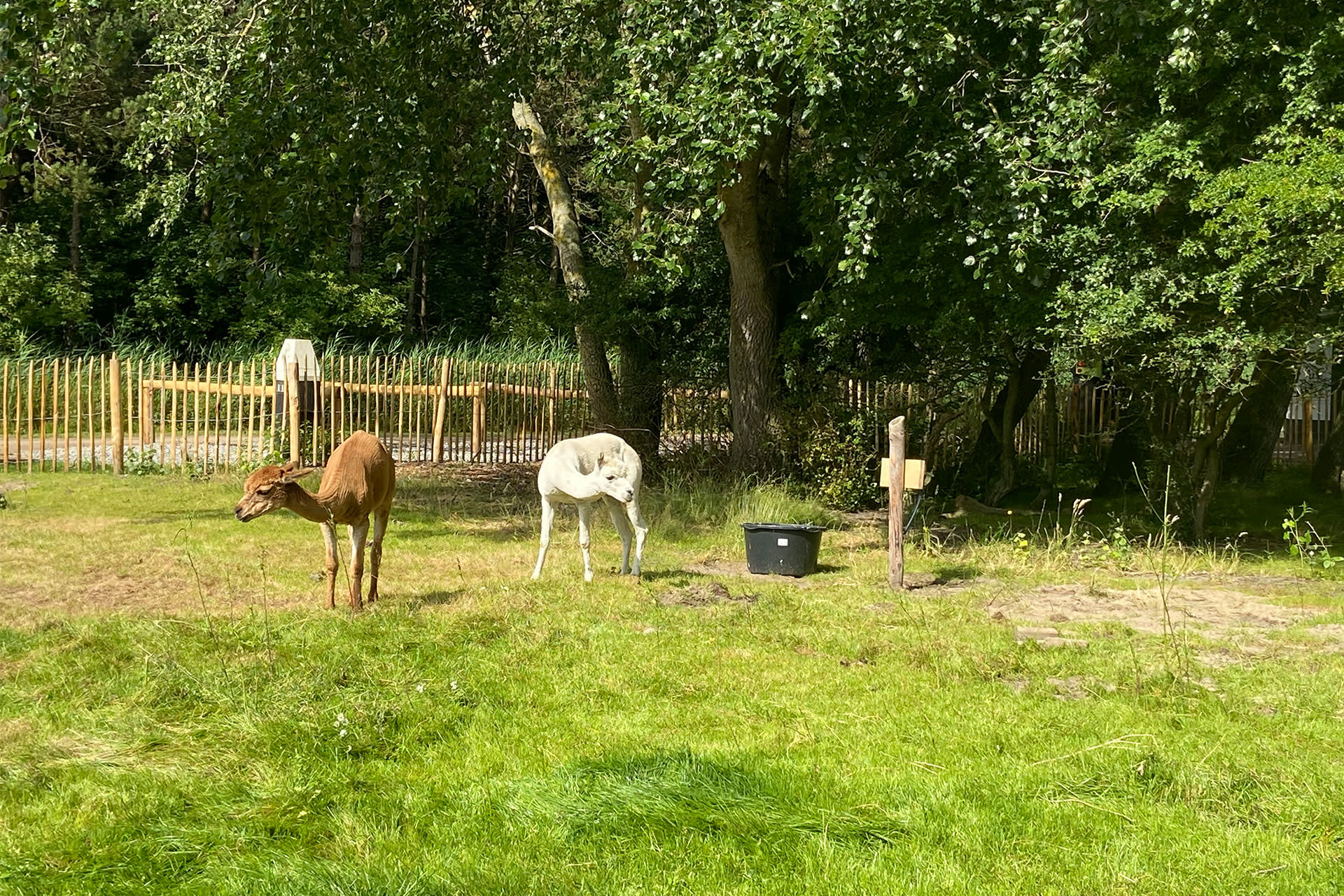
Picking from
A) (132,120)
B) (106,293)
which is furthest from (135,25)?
(106,293)

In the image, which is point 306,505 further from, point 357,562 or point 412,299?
point 412,299

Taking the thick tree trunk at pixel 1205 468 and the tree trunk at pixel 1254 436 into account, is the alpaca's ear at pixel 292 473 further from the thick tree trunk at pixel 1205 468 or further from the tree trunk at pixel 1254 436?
the tree trunk at pixel 1254 436

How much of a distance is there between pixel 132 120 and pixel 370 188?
1793 centimetres

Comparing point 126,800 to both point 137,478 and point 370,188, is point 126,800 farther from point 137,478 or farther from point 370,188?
point 137,478

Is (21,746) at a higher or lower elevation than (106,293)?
lower

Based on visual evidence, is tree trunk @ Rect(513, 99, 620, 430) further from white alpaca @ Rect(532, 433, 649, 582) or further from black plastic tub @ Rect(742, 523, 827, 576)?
white alpaca @ Rect(532, 433, 649, 582)

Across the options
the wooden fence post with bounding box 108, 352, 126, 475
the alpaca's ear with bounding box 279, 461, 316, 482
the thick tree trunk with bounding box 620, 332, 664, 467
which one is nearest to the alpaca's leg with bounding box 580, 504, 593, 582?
the alpaca's ear with bounding box 279, 461, 316, 482

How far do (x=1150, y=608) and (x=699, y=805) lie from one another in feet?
19.0

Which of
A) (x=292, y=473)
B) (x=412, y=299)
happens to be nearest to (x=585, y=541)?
(x=292, y=473)

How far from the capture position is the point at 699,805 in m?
4.55

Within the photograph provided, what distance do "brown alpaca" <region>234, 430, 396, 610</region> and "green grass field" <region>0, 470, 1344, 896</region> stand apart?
14.4 inches

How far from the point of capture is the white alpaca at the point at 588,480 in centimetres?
919

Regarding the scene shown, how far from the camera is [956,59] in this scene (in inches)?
479

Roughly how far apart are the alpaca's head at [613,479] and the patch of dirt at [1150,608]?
290 centimetres
